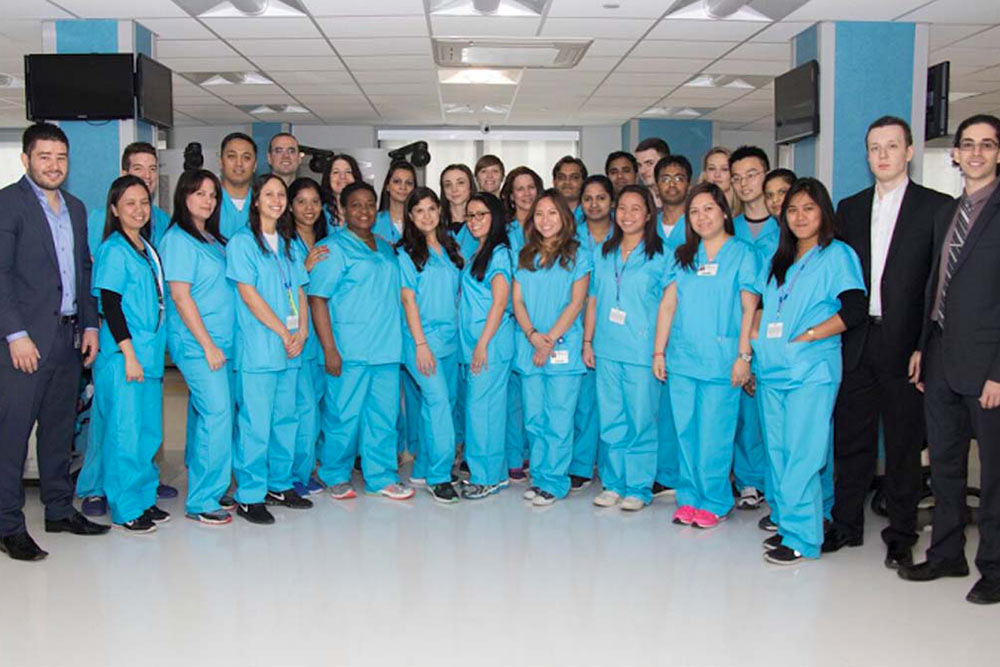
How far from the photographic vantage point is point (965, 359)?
292cm

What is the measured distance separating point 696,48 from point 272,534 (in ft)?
15.3

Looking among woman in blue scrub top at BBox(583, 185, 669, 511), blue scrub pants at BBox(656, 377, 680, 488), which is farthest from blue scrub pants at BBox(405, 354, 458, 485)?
blue scrub pants at BBox(656, 377, 680, 488)

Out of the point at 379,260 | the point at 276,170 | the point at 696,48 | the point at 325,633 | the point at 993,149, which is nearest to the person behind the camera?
the point at 325,633

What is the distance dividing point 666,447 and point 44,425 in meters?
2.84

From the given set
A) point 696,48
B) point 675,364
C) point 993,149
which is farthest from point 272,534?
point 696,48

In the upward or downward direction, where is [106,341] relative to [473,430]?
upward

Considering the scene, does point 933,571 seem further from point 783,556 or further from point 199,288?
point 199,288

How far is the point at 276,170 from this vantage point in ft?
15.5

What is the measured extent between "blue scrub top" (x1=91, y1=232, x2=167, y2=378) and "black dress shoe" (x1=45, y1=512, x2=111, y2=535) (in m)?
0.69

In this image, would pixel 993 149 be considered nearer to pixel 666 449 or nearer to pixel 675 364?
pixel 675 364

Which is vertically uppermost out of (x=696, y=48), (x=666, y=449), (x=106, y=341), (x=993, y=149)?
(x=696, y=48)

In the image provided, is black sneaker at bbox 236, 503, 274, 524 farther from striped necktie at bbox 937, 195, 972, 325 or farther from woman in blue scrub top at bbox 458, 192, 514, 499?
striped necktie at bbox 937, 195, 972, 325

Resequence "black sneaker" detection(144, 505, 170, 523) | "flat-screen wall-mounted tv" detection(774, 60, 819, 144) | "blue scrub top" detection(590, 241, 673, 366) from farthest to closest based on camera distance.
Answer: "flat-screen wall-mounted tv" detection(774, 60, 819, 144) → "blue scrub top" detection(590, 241, 673, 366) → "black sneaker" detection(144, 505, 170, 523)

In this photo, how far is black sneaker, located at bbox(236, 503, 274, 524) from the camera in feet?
12.4
